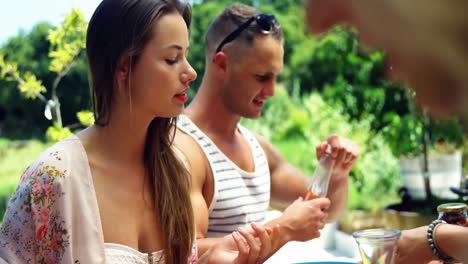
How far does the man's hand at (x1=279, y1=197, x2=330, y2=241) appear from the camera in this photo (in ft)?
5.65

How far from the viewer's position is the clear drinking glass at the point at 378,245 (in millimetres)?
1083

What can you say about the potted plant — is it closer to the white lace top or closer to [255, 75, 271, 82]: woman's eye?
[255, 75, 271, 82]: woman's eye

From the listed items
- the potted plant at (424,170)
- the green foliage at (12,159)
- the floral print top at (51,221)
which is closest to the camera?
the floral print top at (51,221)

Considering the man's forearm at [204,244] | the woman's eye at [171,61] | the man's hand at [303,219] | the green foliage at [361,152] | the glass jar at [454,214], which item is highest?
the woman's eye at [171,61]

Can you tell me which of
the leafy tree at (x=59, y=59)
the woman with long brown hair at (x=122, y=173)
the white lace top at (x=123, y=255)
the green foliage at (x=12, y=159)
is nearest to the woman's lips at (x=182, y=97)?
the woman with long brown hair at (x=122, y=173)

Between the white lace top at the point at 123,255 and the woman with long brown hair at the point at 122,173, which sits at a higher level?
the woman with long brown hair at the point at 122,173

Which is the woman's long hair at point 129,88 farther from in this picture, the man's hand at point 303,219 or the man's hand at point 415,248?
the man's hand at point 415,248

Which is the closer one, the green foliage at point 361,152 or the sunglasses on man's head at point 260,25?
the sunglasses on man's head at point 260,25

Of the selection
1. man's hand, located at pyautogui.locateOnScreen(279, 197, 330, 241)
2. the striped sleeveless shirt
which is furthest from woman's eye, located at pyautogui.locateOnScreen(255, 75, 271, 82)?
man's hand, located at pyautogui.locateOnScreen(279, 197, 330, 241)

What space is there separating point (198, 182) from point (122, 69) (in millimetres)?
589

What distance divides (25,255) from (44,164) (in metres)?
0.19

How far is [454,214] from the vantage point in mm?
1268

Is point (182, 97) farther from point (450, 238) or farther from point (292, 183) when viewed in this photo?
point (292, 183)

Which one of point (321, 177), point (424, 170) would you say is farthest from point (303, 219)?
point (424, 170)
